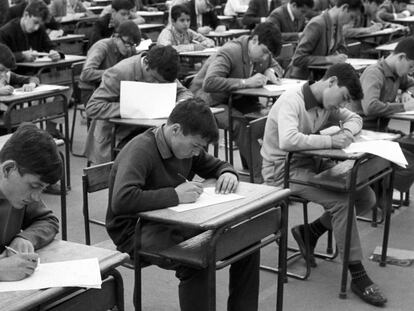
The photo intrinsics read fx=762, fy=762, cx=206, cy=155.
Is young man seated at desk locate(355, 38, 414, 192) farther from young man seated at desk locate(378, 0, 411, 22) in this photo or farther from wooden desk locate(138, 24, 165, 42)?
young man seated at desk locate(378, 0, 411, 22)

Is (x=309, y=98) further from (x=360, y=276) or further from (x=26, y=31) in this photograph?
(x=26, y=31)

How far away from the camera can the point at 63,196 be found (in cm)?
351

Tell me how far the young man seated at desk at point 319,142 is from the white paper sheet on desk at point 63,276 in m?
1.65

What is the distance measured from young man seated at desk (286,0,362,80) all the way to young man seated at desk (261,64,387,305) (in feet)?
8.33

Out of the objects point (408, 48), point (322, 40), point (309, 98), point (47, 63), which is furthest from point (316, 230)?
point (47, 63)

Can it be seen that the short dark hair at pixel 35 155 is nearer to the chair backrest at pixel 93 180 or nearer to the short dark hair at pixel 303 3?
the chair backrest at pixel 93 180

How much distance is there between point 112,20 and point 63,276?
582cm

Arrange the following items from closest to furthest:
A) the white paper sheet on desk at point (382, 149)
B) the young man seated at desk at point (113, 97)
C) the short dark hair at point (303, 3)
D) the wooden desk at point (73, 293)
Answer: the wooden desk at point (73, 293) < the white paper sheet on desk at point (382, 149) < the young man seated at desk at point (113, 97) < the short dark hair at point (303, 3)

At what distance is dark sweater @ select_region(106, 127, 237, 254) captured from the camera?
2672 millimetres

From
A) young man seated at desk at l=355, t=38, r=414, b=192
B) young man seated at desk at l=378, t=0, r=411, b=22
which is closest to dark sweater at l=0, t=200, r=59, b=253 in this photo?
young man seated at desk at l=355, t=38, r=414, b=192

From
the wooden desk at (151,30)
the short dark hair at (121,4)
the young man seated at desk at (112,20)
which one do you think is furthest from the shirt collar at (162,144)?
the wooden desk at (151,30)

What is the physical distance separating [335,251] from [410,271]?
0.40m

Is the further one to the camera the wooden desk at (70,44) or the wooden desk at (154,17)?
the wooden desk at (154,17)

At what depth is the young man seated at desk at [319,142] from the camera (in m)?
3.52
